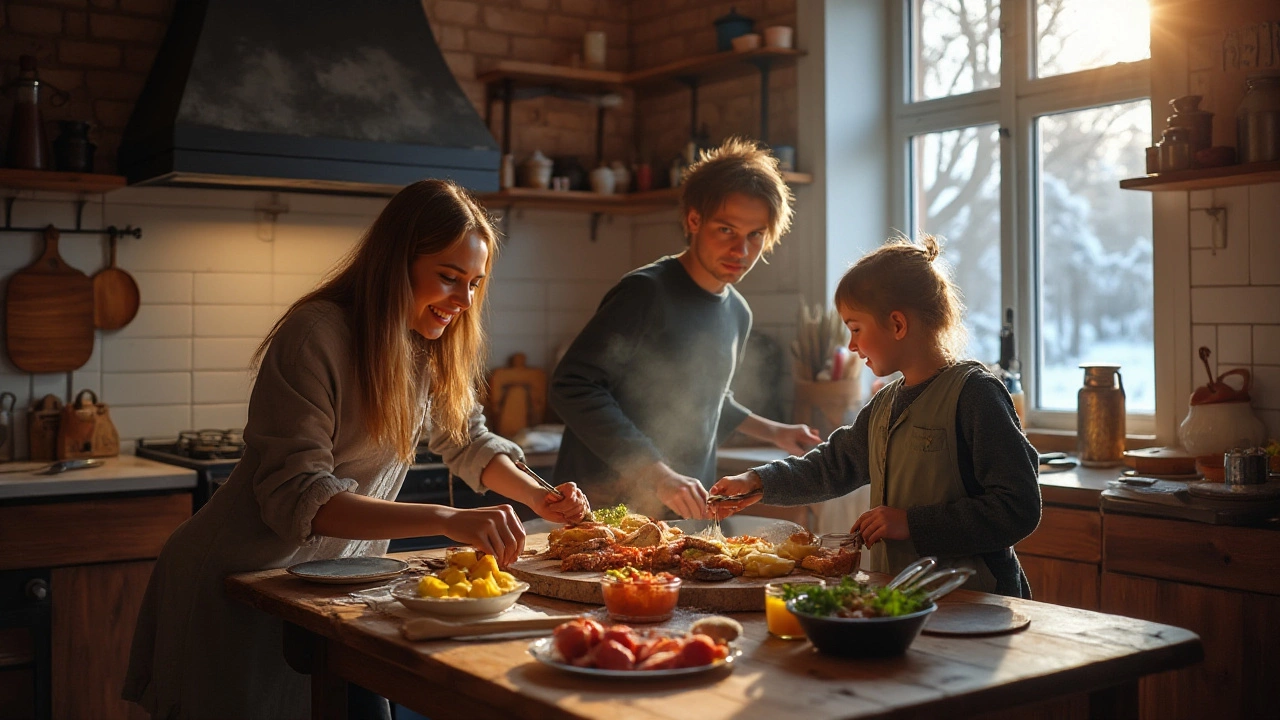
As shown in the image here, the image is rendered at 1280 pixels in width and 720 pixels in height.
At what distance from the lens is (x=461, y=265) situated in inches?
83.7

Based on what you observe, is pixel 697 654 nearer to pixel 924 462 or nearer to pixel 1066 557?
pixel 924 462

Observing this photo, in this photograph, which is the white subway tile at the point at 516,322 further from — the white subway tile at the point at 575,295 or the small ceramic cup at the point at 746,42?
the small ceramic cup at the point at 746,42

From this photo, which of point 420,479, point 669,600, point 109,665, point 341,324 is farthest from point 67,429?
point 669,600

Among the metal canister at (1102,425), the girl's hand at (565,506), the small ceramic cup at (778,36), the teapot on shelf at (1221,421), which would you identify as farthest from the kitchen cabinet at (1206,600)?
the small ceramic cup at (778,36)

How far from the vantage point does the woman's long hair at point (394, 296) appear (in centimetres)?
204

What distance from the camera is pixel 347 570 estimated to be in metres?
1.96

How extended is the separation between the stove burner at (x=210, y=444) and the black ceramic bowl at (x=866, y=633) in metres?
2.38

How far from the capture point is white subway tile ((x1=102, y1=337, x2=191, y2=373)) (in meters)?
3.94

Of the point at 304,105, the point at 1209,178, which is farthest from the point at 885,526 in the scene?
the point at 304,105

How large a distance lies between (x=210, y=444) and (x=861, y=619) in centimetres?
271

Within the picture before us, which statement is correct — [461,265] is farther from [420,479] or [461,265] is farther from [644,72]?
[644,72]

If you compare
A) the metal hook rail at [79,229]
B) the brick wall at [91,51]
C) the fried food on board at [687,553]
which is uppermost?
the brick wall at [91,51]

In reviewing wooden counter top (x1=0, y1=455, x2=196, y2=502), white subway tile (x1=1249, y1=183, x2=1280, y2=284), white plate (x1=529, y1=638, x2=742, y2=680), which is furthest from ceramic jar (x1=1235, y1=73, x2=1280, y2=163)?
wooden counter top (x1=0, y1=455, x2=196, y2=502)

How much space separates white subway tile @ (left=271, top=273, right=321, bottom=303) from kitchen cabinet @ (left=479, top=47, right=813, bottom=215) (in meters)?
0.72
